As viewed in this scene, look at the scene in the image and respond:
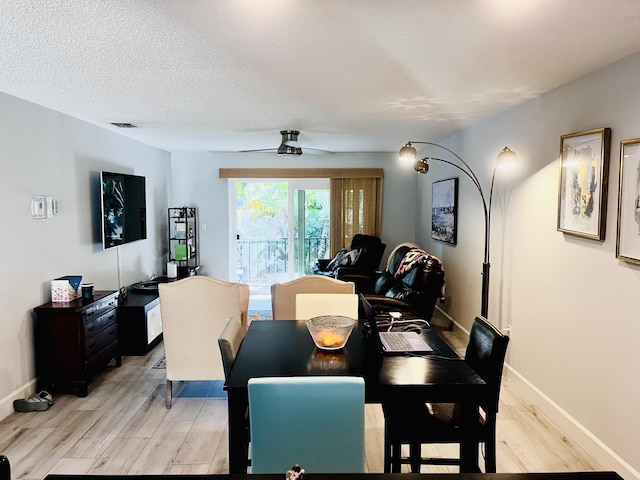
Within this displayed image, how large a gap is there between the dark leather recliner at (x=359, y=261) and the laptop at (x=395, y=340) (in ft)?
10.9

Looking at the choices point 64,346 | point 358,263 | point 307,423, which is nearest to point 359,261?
point 358,263

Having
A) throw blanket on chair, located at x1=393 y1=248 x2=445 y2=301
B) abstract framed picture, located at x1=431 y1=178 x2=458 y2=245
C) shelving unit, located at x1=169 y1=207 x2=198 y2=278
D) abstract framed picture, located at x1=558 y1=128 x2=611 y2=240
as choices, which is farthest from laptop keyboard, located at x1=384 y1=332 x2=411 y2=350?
shelving unit, located at x1=169 y1=207 x2=198 y2=278

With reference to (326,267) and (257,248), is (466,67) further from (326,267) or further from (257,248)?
(257,248)

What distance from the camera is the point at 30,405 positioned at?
10.7 feet

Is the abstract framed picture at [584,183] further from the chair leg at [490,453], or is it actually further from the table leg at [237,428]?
the table leg at [237,428]

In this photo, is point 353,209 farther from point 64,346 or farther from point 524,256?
point 64,346

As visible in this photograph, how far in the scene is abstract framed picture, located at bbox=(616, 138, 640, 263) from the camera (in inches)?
90.4

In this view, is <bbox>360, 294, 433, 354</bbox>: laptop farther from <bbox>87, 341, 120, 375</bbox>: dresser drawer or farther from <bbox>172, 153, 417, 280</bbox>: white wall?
<bbox>172, 153, 417, 280</bbox>: white wall

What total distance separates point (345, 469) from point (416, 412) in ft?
2.02

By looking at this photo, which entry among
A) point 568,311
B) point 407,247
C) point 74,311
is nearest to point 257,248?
point 407,247

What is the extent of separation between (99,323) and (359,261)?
11.2 feet

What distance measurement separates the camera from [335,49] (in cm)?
228

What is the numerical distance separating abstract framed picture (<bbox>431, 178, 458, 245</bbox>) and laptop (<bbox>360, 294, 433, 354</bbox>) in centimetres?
293

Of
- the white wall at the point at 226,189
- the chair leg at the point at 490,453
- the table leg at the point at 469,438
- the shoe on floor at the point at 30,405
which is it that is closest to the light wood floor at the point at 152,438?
the shoe on floor at the point at 30,405
